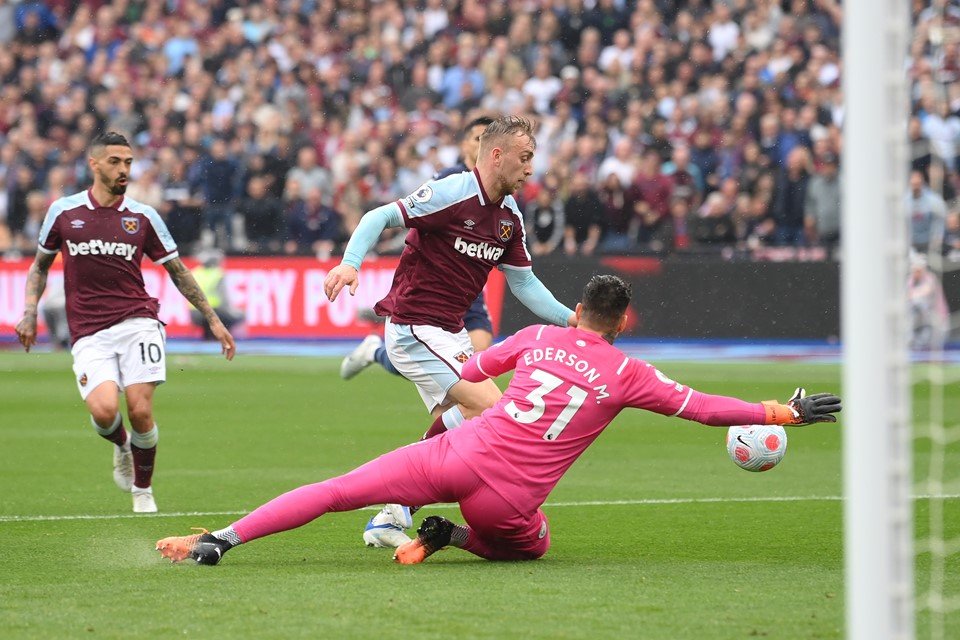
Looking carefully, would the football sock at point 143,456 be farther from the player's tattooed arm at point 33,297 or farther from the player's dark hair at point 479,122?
the player's dark hair at point 479,122

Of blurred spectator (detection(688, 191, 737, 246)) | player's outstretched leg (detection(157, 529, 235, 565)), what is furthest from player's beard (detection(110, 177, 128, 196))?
blurred spectator (detection(688, 191, 737, 246))

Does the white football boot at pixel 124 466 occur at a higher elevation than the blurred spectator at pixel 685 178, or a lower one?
lower

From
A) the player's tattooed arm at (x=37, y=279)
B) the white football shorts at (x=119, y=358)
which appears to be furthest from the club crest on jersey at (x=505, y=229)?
the player's tattooed arm at (x=37, y=279)

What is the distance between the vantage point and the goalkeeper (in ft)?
21.9

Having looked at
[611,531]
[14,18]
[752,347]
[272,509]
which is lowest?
[752,347]

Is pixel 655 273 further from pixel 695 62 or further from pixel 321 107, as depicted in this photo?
pixel 321 107

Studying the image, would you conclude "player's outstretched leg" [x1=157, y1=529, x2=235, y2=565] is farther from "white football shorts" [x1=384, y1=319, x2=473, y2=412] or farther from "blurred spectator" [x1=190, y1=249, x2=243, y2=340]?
"blurred spectator" [x1=190, y1=249, x2=243, y2=340]

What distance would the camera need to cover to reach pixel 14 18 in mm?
28062

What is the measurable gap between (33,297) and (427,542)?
11.1 ft

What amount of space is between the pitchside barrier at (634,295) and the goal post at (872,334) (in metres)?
16.0

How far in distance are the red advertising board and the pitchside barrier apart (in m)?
0.01

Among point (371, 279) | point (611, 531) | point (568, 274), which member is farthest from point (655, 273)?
point (611, 531)

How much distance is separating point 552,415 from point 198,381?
38.8 ft

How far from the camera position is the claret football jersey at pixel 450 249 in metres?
7.84
